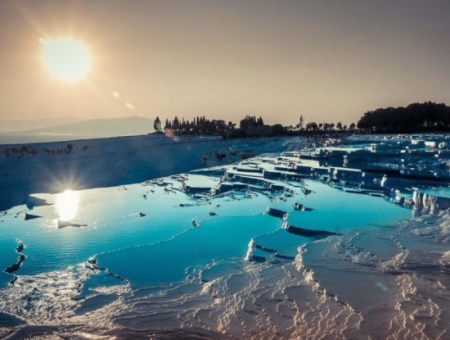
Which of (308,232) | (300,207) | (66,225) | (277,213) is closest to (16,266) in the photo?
(66,225)

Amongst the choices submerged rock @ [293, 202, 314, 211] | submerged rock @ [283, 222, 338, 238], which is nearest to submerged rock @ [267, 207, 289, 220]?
submerged rock @ [293, 202, 314, 211]

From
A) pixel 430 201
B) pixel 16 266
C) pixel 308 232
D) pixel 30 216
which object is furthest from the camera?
pixel 30 216

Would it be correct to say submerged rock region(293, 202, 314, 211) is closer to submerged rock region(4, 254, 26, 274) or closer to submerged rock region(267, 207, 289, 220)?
submerged rock region(267, 207, 289, 220)

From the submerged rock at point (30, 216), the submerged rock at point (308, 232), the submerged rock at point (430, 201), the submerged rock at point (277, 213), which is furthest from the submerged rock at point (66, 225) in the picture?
the submerged rock at point (430, 201)

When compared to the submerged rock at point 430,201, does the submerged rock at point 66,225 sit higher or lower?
lower

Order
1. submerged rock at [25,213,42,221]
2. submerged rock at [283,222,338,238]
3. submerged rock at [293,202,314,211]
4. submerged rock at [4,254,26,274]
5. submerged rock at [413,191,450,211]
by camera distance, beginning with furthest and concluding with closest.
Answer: submerged rock at [25,213,42,221] → submerged rock at [293,202,314,211] → submerged rock at [413,191,450,211] → submerged rock at [283,222,338,238] → submerged rock at [4,254,26,274]

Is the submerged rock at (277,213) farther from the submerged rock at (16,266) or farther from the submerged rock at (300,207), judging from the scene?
the submerged rock at (16,266)

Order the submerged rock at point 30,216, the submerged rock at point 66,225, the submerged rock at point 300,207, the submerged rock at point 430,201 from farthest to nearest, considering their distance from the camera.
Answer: the submerged rock at point 30,216 < the submerged rock at point 300,207 < the submerged rock at point 430,201 < the submerged rock at point 66,225

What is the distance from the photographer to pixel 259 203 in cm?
1369

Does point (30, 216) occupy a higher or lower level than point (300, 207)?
lower

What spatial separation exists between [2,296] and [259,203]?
908cm

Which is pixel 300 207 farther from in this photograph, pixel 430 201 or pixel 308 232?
pixel 430 201

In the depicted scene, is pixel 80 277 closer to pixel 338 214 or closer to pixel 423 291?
pixel 423 291

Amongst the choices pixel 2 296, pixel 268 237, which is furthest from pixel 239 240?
pixel 2 296
